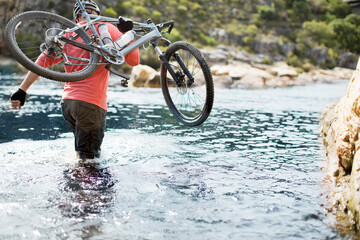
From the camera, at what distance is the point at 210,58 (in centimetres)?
4034

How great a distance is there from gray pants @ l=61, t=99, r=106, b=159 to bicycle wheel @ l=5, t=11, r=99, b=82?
0.48m

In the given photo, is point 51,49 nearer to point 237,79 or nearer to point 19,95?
point 19,95

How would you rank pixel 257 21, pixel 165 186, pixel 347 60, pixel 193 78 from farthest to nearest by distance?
pixel 257 21
pixel 347 60
pixel 193 78
pixel 165 186

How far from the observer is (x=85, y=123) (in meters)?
4.77

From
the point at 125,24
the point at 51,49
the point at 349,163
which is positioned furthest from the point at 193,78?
the point at 349,163

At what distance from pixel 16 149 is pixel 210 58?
35539 millimetres

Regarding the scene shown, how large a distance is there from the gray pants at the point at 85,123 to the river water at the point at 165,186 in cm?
22

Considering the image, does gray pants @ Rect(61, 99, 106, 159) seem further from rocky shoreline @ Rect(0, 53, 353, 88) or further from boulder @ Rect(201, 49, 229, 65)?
boulder @ Rect(201, 49, 229, 65)

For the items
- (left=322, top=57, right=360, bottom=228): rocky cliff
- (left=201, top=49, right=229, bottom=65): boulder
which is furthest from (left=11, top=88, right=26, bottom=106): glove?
(left=201, top=49, right=229, bottom=65): boulder

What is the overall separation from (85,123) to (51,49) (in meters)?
1.06

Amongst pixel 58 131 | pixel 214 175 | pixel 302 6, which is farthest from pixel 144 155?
pixel 302 6

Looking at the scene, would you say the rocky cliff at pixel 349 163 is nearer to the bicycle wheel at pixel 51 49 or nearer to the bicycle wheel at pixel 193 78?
the bicycle wheel at pixel 193 78

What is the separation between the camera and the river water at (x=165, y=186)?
3.06 meters

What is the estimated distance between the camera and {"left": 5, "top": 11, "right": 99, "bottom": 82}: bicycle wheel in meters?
3.81
